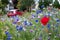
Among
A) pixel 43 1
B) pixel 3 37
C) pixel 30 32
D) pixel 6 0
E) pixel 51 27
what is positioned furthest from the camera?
pixel 6 0

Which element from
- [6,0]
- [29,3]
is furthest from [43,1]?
[6,0]

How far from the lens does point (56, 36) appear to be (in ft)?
9.67

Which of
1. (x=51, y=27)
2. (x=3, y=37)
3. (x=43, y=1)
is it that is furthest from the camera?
(x=43, y=1)

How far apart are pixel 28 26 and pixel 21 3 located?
44.1 ft

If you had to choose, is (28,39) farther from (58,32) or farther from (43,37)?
(58,32)

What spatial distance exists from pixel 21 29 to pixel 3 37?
0.25 m

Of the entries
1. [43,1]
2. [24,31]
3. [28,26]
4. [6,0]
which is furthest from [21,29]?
[6,0]

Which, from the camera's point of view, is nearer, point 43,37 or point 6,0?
point 43,37

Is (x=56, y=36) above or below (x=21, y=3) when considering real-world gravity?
above

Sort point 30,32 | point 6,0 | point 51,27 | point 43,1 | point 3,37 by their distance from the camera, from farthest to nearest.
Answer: point 6,0 < point 43,1 < point 51,27 < point 30,32 < point 3,37

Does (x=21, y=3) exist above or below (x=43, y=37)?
below

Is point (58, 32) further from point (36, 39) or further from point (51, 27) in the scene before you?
point (36, 39)

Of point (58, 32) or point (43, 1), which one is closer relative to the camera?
point (58, 32)

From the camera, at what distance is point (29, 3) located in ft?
53.4
